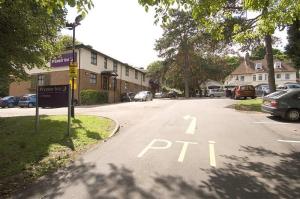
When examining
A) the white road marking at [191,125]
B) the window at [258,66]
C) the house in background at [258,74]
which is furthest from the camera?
the window at [258,66]

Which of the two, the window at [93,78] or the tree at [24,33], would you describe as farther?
the window at [93,78]

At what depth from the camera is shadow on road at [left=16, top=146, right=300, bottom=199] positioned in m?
6.51

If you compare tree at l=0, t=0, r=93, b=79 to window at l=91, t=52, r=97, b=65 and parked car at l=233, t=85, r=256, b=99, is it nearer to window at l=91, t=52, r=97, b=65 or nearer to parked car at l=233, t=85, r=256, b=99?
parked car at l=233, t=85, r=256, b=99

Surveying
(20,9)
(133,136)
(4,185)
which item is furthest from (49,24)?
(4,185)

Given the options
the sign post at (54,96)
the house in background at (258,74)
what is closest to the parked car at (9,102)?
the sign post at (54,96)

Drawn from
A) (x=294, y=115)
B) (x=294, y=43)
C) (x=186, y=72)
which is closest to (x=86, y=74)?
(x=294, y=43)

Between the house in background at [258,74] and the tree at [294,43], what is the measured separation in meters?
49.4

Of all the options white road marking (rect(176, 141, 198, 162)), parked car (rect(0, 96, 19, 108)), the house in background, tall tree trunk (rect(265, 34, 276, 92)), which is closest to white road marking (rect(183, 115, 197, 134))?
white road marking (rect(176, 141, 198, 162))

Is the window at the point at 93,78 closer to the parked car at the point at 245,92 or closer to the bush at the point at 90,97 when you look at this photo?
the bush at the point at 90,97

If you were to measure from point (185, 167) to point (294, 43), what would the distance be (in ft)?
81.0

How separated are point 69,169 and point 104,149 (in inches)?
82.3

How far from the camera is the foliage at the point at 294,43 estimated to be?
27781mm

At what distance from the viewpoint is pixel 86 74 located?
137 feet

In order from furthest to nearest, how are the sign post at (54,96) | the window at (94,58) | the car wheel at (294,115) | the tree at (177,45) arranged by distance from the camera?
the tree at (177,45) → the window at (94,58) → the car wheel at (294,115) → the sign post at (54,96)
